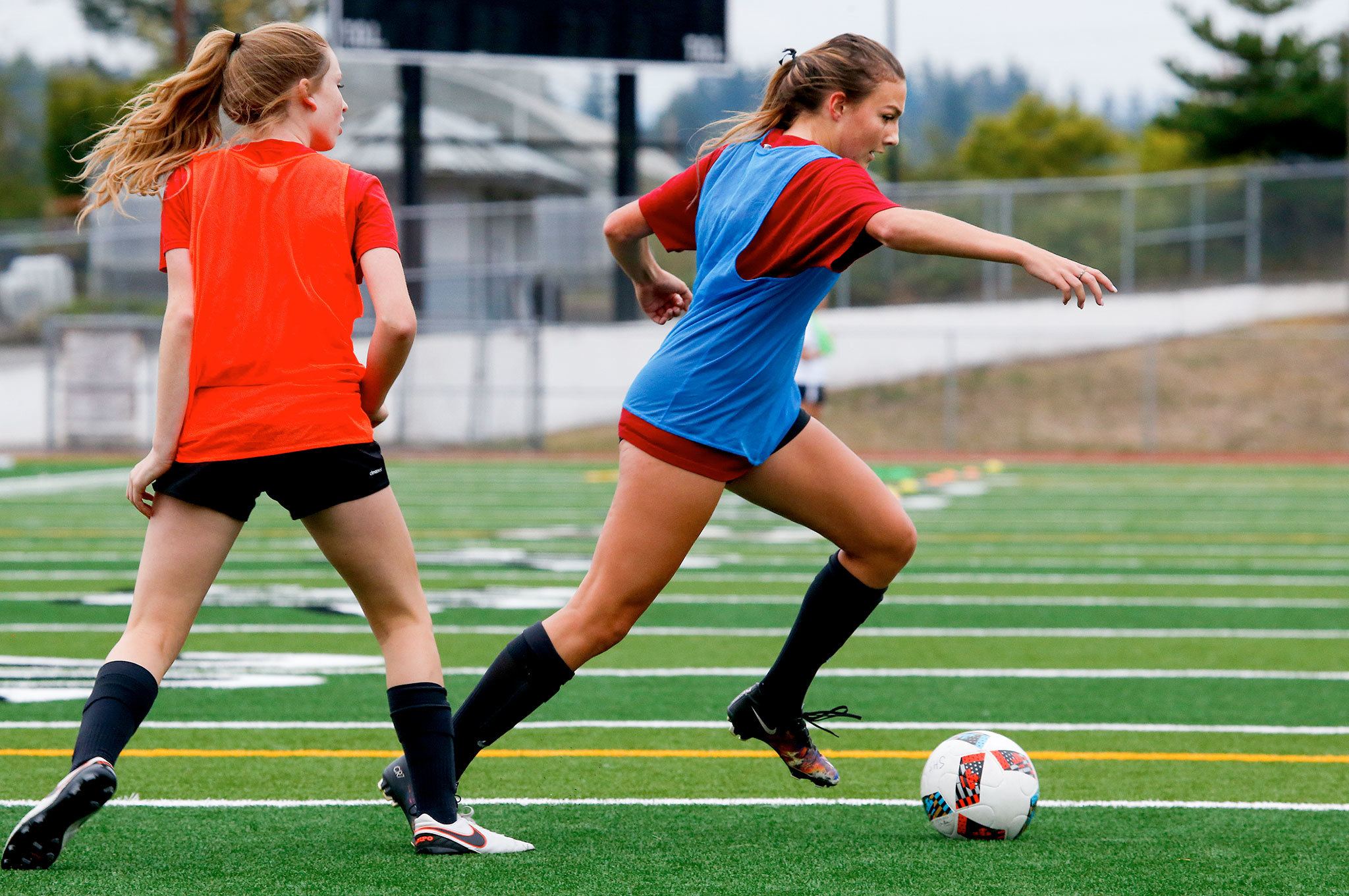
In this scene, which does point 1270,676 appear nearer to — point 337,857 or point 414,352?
point 337,857

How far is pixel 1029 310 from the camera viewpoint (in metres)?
30.9

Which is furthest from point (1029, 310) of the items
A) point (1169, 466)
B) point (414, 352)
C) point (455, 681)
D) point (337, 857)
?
point (337, 857)

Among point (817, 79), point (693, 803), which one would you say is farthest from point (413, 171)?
point (817, 79)

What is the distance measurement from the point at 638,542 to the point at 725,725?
1.78 metres

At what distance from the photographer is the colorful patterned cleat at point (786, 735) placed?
4.40 metres

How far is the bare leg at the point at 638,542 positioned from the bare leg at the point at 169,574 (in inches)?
32.7

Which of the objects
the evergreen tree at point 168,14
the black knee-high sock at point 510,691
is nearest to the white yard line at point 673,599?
the black knee-high sock at point 510,691

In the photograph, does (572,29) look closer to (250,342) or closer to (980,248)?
(250,342)

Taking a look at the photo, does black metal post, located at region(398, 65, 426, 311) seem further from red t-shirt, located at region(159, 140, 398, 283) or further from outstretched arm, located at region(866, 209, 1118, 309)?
outstretched arm, located at region(866, 209, 1118, 309)

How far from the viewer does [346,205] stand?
11.8 feet

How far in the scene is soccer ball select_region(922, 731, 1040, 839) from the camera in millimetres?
4059

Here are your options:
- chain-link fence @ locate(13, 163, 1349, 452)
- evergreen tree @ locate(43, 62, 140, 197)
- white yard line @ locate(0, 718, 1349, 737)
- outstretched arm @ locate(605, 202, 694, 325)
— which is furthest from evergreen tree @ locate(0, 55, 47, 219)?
outstretched arm @ locate(605, 202, 694, 325)

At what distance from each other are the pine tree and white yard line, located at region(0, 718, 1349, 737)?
36425 millimetres

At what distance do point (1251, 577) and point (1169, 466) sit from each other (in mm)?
12681
